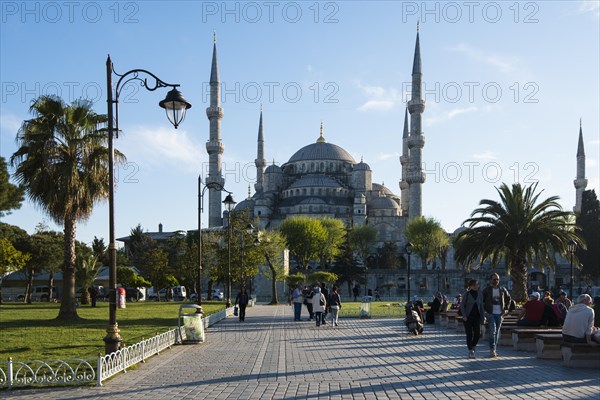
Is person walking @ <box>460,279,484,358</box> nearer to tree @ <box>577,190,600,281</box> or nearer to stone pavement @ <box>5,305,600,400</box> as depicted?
stone pavement @ <box>5,305,600,400</box>

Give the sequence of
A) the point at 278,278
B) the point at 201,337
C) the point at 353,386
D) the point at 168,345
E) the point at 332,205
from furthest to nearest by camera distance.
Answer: the point at 332,205
the point at 278,278
the point at 201,337
the point at 168,345
the point at 353,386

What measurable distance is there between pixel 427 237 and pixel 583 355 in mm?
66533

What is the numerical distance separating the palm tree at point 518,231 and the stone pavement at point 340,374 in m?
10.9

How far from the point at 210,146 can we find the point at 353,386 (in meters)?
68.7

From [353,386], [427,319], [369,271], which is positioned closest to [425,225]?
[369,271]

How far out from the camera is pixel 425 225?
76062 millimetres

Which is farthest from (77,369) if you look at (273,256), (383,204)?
(383,204)

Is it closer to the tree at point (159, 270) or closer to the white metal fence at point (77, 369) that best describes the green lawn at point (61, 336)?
the white metal fence at point (77, 369)

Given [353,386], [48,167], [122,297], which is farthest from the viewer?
[122,297]

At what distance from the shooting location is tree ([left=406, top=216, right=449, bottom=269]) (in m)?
75.5

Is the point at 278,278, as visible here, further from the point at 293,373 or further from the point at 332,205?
the point at 332,205

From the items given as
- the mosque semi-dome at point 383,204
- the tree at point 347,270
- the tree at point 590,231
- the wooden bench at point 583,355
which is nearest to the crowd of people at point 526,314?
the wooden bench at point 583,355

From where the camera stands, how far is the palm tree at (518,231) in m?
24.5

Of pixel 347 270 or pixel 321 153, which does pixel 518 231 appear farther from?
pixel 321 153
